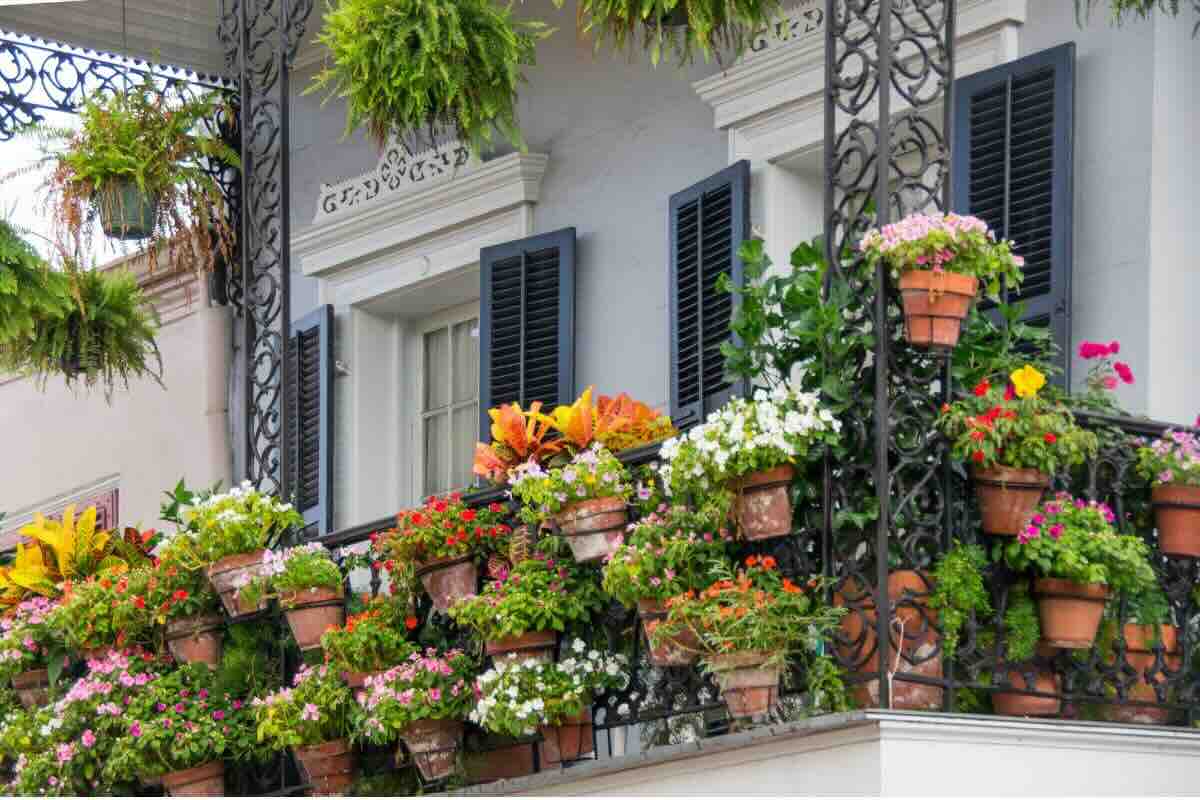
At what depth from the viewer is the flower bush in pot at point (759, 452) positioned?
7.67 meters

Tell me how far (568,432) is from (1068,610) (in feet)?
6.52

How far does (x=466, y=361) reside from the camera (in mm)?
12305

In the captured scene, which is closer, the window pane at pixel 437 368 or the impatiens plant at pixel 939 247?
the impatiens plant at pixel 939 247

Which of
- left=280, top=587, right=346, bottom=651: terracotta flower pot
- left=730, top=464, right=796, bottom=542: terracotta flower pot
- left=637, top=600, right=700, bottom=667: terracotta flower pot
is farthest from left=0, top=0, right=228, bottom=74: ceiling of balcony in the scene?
left=730, top=464, right=796, bottom=542: terracotta flower pot

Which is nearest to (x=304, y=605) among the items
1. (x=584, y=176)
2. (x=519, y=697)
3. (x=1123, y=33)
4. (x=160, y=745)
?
(x=160, y=745)

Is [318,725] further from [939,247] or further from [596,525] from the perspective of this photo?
[939,247]

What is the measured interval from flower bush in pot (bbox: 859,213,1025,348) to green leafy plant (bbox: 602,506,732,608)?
91cm

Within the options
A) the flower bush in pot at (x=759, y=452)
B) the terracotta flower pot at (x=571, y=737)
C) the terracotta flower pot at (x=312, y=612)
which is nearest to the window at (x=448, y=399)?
the terracotta flower pot at (x=312, y=612)

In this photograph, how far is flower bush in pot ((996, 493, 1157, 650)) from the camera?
301 inches

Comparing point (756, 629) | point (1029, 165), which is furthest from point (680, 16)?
point (756, 629)

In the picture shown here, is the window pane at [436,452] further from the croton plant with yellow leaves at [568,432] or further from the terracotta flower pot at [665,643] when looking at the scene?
the terracotta flower pot at [665,643]

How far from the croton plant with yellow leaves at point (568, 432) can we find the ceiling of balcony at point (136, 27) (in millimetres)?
4183

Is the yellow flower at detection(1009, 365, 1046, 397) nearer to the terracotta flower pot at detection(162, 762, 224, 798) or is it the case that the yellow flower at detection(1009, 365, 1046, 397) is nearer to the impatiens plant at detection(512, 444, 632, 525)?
the impatiens plant at detection(512, 444, 632, 525)

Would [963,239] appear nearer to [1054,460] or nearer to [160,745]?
[1054,460]
